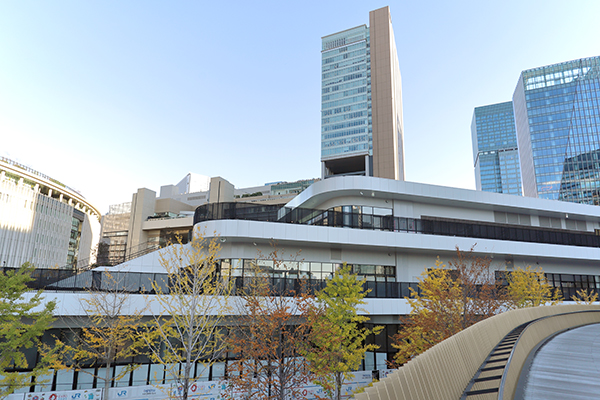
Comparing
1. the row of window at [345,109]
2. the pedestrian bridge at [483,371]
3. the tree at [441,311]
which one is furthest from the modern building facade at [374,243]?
the row of window at [345,109]

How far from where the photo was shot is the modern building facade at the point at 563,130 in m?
127

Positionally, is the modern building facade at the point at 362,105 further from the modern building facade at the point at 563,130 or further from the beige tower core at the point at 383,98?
the modern building facade at the point at 563,130

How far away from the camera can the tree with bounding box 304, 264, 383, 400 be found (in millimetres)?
18109

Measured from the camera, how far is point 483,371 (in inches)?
272

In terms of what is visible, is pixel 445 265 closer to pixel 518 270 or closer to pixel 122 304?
pixel 518 270

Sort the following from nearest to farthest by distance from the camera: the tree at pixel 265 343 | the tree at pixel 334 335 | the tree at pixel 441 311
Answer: the tree at pixel 265 343 → the tree at pixel 334 335 → the tree at pixel 441 311

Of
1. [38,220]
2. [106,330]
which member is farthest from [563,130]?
[38,220]

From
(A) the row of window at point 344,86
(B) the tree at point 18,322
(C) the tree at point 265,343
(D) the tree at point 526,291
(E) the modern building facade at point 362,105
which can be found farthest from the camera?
(A) the row of window at point 344,86

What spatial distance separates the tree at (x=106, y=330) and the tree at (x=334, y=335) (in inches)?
361

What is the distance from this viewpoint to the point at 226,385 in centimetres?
2134

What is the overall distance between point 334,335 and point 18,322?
577 inches

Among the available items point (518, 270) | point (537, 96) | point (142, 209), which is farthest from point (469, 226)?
point (537, 96)

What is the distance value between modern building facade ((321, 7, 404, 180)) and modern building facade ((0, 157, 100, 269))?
55.0 meters

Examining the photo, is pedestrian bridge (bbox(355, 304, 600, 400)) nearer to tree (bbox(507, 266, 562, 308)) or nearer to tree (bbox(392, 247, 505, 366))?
tree (bbox(392, 247, 505, 366))
